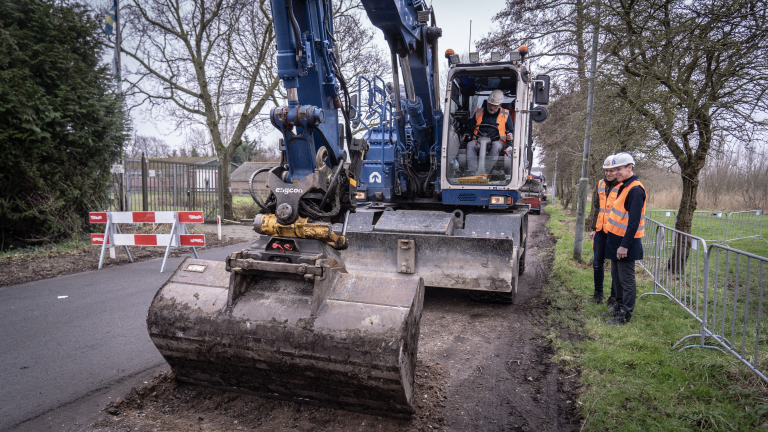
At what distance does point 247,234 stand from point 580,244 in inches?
386

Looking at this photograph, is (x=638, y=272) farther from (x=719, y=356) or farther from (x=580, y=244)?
(x=719, y=356)

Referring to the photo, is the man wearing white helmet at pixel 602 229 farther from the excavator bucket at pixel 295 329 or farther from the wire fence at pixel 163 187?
the wire fence at pixel 163 187

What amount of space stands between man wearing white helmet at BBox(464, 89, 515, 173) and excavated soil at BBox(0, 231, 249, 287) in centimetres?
702

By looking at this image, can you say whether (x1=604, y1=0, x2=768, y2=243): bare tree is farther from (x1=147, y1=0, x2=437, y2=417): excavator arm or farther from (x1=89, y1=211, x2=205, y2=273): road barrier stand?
(x1=89, y1=211, x2=205, y2=273): road barrier stand

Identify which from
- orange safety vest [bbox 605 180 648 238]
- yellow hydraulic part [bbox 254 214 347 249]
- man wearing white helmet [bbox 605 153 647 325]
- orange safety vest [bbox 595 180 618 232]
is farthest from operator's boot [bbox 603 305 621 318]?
yellow hydraulic part [bbox 254 214 347 249]

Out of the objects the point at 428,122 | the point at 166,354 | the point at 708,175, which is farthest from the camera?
the point at 708,175

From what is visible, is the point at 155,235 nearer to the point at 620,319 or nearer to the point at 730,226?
the point at 620,319

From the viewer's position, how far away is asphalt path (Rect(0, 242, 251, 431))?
3.53 meters

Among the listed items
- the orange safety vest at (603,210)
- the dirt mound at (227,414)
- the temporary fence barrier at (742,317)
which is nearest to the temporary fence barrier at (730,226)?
the orange safety vest at (603,210)

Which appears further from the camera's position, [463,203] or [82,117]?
[82,117]

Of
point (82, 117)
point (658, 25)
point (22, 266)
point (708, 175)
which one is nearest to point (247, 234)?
point (82, 117)

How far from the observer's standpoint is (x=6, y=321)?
17.3 feet

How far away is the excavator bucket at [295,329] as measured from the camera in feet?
9.32

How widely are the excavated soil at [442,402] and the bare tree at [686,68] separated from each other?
3783 millimetres
